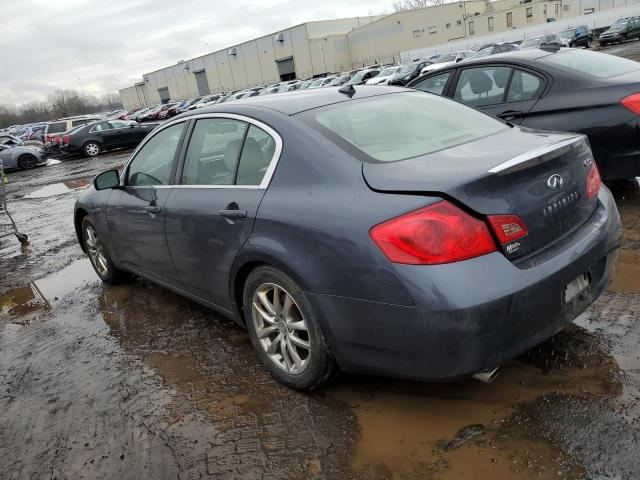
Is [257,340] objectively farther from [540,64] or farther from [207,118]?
[540,64]

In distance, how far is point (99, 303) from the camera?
16.2 feet

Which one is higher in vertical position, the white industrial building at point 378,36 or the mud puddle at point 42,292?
the white industrial building at point 378,36

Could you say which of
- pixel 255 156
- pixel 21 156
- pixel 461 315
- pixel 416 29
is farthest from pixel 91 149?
pixel 416 29

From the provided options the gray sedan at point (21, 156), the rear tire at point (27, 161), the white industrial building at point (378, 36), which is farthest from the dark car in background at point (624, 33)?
the rear tire at point (27, 161)

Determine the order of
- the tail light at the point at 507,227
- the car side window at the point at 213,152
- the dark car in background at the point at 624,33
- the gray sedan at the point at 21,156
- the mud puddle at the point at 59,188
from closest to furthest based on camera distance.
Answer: the tail light at the point at 507,227 → the car side window at the point at 213,152 → the mud puddle at the point at 59,188 → the gray sedan at the point at 21,156 → the dark car in background at the point at 624,33

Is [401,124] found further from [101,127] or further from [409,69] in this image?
[409,69]

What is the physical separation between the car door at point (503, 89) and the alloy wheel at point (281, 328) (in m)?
3.13

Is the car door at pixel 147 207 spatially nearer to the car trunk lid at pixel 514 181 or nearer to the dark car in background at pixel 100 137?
the car trunk lid at pixel 514 181

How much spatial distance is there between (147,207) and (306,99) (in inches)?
57.9

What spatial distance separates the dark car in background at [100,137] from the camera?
22234 millimetres

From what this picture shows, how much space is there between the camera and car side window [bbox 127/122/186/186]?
382 centimetres

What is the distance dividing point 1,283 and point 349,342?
5.34m

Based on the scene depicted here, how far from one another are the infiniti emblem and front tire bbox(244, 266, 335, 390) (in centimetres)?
126

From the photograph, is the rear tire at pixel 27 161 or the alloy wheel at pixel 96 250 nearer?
the alloy wheel at pixel 96 250
